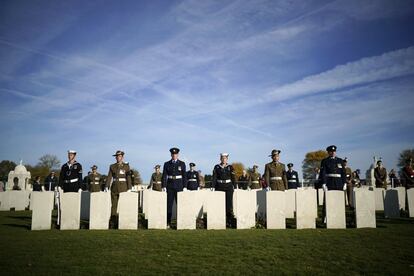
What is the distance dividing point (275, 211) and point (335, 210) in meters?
1.64

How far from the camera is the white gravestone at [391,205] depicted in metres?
12.1

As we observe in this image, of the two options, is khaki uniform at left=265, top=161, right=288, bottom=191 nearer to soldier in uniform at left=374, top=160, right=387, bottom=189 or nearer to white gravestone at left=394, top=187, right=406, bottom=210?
white gravestone at left=394, top=187, right=406, bottom=210

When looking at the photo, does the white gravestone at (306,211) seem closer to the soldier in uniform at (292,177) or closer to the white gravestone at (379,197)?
the white gravestone at (379,197)

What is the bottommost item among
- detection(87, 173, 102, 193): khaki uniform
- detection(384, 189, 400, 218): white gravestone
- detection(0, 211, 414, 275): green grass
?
detection(0, 211, 414, 275): green grass

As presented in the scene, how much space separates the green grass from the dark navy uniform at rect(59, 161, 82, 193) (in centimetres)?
278

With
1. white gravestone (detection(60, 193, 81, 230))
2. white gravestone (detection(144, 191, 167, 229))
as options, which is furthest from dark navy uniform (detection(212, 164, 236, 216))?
white gravestone (detection(60, 193, 81, 230))

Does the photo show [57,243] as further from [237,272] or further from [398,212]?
[398,212]

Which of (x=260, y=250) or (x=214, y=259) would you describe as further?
(x=260, y=250)

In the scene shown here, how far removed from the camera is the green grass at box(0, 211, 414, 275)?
4750 mm

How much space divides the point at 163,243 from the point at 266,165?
6036 millimetres

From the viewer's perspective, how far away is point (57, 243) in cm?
676

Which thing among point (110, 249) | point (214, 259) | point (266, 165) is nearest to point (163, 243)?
point (110, 249)

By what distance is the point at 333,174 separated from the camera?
33.9ft

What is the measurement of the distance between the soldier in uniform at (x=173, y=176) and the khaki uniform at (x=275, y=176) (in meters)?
3.06
